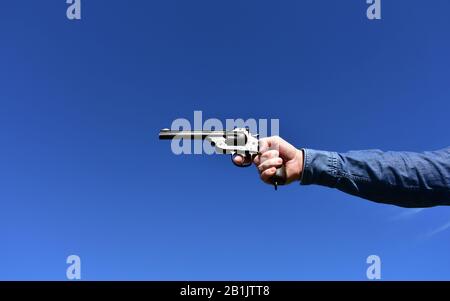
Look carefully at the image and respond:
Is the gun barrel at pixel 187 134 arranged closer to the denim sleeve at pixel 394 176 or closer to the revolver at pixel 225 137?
the revolver at pixel 225 137

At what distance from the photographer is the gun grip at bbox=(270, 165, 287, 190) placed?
3.09 metres

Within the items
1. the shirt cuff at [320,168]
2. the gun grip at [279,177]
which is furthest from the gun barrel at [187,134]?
the shirt cuff at [320,168]

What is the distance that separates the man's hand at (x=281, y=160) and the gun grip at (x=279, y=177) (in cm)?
3

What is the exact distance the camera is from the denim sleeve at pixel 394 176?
2.12m

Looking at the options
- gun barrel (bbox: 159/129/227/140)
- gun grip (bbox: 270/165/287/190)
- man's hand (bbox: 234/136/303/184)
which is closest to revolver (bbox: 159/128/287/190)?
gun barrel (bbox: 159/129/227/140)

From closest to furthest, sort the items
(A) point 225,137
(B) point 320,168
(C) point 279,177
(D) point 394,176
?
1. (D) point 394,176
2. (B) point 320,168
3. (C) point 279,177
4. (A) point 225,137

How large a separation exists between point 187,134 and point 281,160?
3527 mm

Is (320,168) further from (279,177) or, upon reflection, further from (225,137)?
(225,137)

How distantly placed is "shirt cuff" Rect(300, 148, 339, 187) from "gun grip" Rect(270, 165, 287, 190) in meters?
0.65

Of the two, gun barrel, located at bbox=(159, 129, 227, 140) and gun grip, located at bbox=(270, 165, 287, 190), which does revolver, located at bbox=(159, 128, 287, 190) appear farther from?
gun grip, located at bbox=(270, 165, 287, 190)

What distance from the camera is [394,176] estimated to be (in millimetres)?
2137

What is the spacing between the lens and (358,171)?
86.8 inches

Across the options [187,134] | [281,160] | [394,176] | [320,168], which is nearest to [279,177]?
[281,160]
